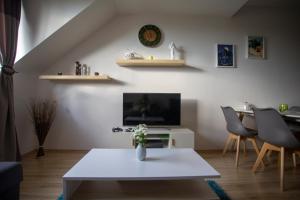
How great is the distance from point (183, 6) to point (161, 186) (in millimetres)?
2672

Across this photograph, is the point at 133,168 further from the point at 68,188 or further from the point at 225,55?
the point at 225,55

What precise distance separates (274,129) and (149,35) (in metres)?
2.32

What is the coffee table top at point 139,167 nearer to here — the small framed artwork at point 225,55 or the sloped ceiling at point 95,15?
the sloped ceiling at point 95,15

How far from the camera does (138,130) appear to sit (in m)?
1.86

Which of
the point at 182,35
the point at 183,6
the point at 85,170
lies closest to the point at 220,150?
the point at 182,35

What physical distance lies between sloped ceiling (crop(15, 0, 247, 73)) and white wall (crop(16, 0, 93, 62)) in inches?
2.2

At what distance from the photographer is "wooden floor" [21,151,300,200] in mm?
1969

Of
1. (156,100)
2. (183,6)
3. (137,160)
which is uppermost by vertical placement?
(183,6)

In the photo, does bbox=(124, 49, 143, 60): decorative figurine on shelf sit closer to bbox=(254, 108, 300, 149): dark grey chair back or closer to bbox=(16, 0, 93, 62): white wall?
bbox=(16, 0, 93, 62): white wall

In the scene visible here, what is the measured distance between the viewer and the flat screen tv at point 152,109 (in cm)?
333

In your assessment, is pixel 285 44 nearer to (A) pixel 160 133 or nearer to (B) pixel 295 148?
(B) pixel 295 148

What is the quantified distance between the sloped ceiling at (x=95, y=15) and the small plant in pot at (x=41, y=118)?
564 mm

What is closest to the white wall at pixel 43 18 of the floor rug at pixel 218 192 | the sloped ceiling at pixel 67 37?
the sloped ceiling at pixel 67 37

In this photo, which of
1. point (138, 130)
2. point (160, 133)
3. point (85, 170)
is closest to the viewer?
point (85, 170)
